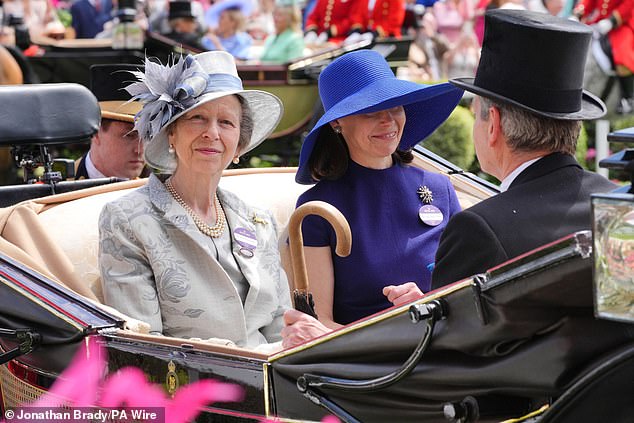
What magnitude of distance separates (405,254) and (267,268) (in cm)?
41

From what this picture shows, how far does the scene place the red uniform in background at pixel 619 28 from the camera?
10.8 m

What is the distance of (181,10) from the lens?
11422 mm

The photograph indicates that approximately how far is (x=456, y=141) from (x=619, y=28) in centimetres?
277

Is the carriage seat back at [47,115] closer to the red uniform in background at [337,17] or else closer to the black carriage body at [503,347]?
the black carriage body at [503,347]

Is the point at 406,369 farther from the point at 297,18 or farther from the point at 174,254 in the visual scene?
the point at 297,18

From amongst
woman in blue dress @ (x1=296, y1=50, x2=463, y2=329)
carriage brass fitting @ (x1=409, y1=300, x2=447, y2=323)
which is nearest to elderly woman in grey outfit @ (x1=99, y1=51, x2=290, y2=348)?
woman in blue dress @ (x1=296, y1=50, x2=463, y2=329)

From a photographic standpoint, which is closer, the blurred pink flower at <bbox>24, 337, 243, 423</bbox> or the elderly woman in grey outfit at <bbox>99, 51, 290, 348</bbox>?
the blurred pink flower at <bbox>24, 337, 243, 423</bbox>

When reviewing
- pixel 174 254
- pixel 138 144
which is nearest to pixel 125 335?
pixel 174 254

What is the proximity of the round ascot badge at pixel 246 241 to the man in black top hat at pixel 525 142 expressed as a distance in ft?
3.14

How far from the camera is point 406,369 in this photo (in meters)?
2.21

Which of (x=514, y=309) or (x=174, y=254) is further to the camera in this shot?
(x=174, y=254)

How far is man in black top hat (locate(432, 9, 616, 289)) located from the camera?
7.59 ft

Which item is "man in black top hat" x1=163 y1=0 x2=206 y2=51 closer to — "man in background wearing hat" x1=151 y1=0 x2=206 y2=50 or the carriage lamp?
"man in background wearing hat" x1=151 y1=0 x2=206 y2=50

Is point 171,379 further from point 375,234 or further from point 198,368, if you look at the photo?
point 375,234
